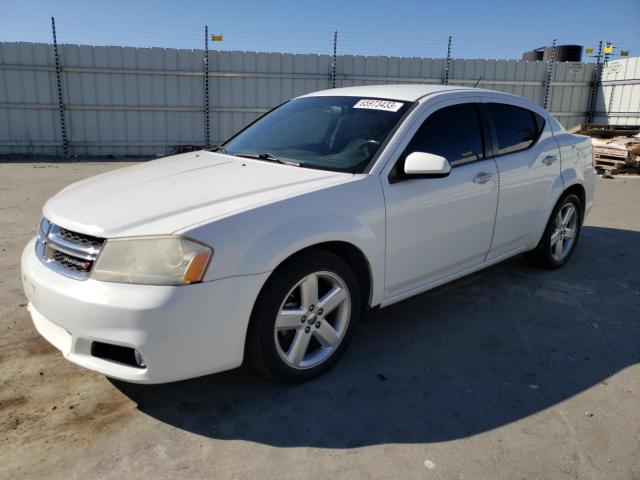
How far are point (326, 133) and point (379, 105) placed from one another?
Result: 40 centimetres

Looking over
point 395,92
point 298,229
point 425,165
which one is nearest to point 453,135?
point 395,92

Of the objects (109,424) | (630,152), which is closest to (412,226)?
(109,424)

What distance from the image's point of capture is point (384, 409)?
278 cm

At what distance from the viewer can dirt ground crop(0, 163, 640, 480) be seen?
2.38 m

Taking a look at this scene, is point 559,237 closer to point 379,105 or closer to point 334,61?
point 379,105

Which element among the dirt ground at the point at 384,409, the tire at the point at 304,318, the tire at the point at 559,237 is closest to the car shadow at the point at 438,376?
the dirt ground at the point at 384,409

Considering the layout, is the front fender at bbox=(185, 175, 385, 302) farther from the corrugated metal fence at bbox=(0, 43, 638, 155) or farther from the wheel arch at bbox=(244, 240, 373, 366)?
the corrugated metal fence at bbox=(0, 43, 638, 155)

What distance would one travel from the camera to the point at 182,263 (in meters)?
2.41

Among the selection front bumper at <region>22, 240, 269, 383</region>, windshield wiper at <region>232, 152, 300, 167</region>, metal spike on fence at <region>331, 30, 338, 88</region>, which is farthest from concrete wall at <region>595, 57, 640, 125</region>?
front bumper at <region>22, 240, 269, 383</region>

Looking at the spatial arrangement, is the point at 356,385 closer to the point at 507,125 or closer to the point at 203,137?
the point at 507,125

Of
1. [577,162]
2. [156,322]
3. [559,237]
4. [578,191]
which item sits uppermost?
[577,162]

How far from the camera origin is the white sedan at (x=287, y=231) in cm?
243

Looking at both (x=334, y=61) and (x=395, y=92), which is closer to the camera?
(x=395, y=92)

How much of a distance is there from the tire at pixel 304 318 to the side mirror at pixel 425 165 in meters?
0.68
